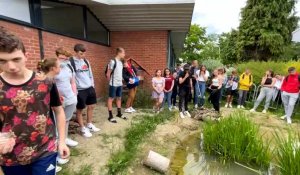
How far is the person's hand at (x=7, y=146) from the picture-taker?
61.4 inches

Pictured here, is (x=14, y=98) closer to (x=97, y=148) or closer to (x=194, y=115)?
(x=97, y=148)

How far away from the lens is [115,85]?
558 centimetres

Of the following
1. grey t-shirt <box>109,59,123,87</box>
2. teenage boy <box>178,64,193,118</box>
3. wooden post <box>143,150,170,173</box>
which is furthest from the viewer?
teenage boy <box>178,64,193,118</box>

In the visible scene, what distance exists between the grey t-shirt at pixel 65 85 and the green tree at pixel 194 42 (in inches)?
1326

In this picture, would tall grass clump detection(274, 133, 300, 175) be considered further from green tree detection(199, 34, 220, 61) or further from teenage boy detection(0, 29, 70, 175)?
green tree detection(199, 34, 220, 61)

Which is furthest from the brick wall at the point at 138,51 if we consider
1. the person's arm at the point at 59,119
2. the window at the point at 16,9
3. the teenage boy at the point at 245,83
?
the person's arm at the point at 59,119

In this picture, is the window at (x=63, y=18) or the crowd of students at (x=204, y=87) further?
the crowd of students at (x=204, y=87)

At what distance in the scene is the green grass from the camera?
153 inches

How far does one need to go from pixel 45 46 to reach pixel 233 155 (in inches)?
176

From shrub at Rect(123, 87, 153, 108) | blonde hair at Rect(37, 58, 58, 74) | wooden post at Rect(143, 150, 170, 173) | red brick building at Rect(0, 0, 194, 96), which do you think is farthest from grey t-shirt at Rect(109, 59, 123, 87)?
shrub at Rect(123, 87, 153, 108)

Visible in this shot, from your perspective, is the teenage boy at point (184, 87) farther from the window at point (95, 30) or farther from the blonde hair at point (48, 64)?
the blonde hair at point (48, 64)

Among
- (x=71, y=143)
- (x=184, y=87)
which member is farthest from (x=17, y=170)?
(x=184, y=87)

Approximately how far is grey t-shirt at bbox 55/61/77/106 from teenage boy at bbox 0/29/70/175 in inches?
75.0

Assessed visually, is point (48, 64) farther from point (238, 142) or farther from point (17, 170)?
point (238, 142)
